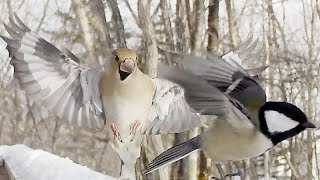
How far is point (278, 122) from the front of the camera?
4.36ft

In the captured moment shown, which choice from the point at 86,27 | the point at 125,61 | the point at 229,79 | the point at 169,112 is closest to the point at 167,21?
the point at 86,27

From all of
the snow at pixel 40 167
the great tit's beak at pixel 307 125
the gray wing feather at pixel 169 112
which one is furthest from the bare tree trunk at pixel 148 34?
the great tit's beak at pixel 307 125

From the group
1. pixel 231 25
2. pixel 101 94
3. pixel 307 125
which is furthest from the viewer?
pixel 231 25

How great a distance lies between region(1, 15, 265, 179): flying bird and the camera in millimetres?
1637

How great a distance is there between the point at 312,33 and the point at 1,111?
7.08 feet

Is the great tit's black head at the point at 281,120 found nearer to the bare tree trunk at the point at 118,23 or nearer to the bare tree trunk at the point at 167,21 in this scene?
the bare tree trunk at the point at 118,23

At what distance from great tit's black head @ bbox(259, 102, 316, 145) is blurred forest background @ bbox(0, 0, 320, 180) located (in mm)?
1014

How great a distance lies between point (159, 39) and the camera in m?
3.63

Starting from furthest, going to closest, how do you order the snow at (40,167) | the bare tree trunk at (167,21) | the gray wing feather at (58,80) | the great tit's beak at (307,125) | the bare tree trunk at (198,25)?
the bare tree trunk at (167,21)
the bare tree trunk at (198,25)
the gray wing feather at (58,80)
the snow at (40,167)
the great tit's beak at (307,125)

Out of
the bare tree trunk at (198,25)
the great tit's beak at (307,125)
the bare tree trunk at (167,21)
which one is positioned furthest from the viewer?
the bare tree trunk at (167,21)

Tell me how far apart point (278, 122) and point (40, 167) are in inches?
27.7

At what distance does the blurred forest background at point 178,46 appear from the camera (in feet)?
10.8

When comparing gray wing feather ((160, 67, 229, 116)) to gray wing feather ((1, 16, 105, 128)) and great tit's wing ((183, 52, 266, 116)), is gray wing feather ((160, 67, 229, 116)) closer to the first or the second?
great tit's wing ((183, 52, 266, 116))

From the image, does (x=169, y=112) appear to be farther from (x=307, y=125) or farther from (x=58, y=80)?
(x=307, y=125)
